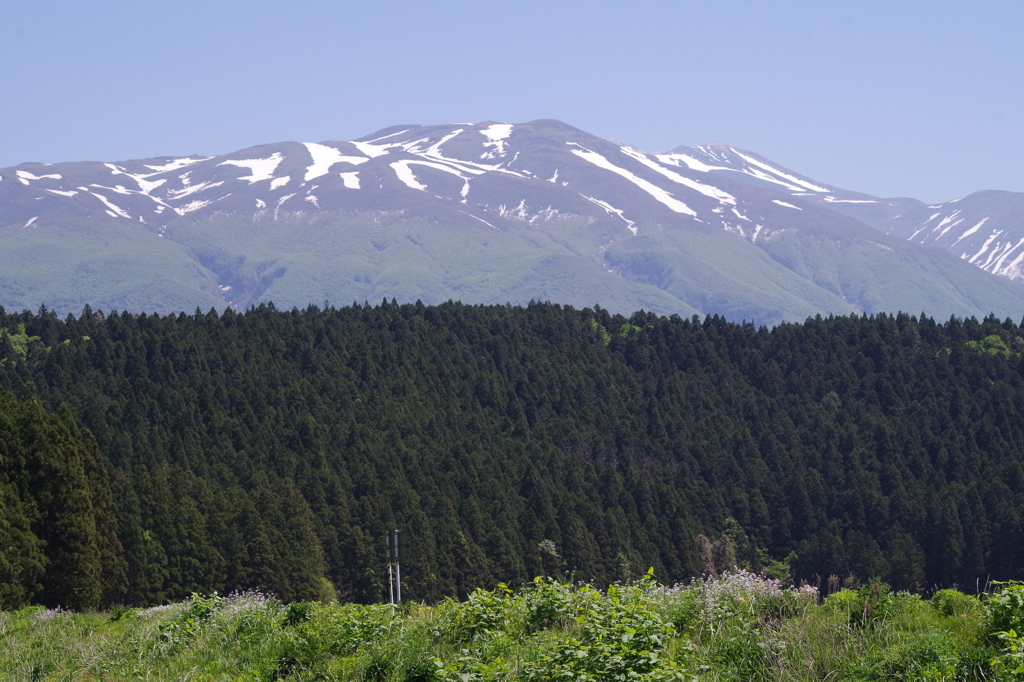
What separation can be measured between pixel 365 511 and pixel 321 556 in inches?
431

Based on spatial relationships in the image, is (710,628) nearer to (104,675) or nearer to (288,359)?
(104,675)

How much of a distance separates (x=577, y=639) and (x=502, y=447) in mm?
111215

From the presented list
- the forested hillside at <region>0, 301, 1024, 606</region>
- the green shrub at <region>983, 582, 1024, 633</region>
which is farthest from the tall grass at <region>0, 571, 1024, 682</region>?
the forested hillside at <region>0, 301, 1024, 606</region>

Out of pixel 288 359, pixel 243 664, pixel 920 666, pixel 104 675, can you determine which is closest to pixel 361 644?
pixel 243 664

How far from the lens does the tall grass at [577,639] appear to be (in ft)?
53.6

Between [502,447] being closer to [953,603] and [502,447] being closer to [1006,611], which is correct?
[953,603]

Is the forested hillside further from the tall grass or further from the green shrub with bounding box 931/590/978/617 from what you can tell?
the green shrub with bounding box 931/590/978/617

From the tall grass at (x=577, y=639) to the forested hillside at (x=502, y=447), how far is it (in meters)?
29.9

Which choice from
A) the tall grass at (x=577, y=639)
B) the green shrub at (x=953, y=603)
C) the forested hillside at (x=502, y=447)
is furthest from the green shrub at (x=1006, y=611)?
the forested hillside at (x=502, y=447)

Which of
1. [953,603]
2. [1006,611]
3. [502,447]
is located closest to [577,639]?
[953,603]

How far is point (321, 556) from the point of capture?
89.8 metres

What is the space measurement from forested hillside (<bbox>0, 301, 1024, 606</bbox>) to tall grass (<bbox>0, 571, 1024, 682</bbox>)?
98.2ft

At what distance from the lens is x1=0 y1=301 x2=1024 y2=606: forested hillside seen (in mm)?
81688

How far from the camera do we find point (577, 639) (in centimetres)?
1916
